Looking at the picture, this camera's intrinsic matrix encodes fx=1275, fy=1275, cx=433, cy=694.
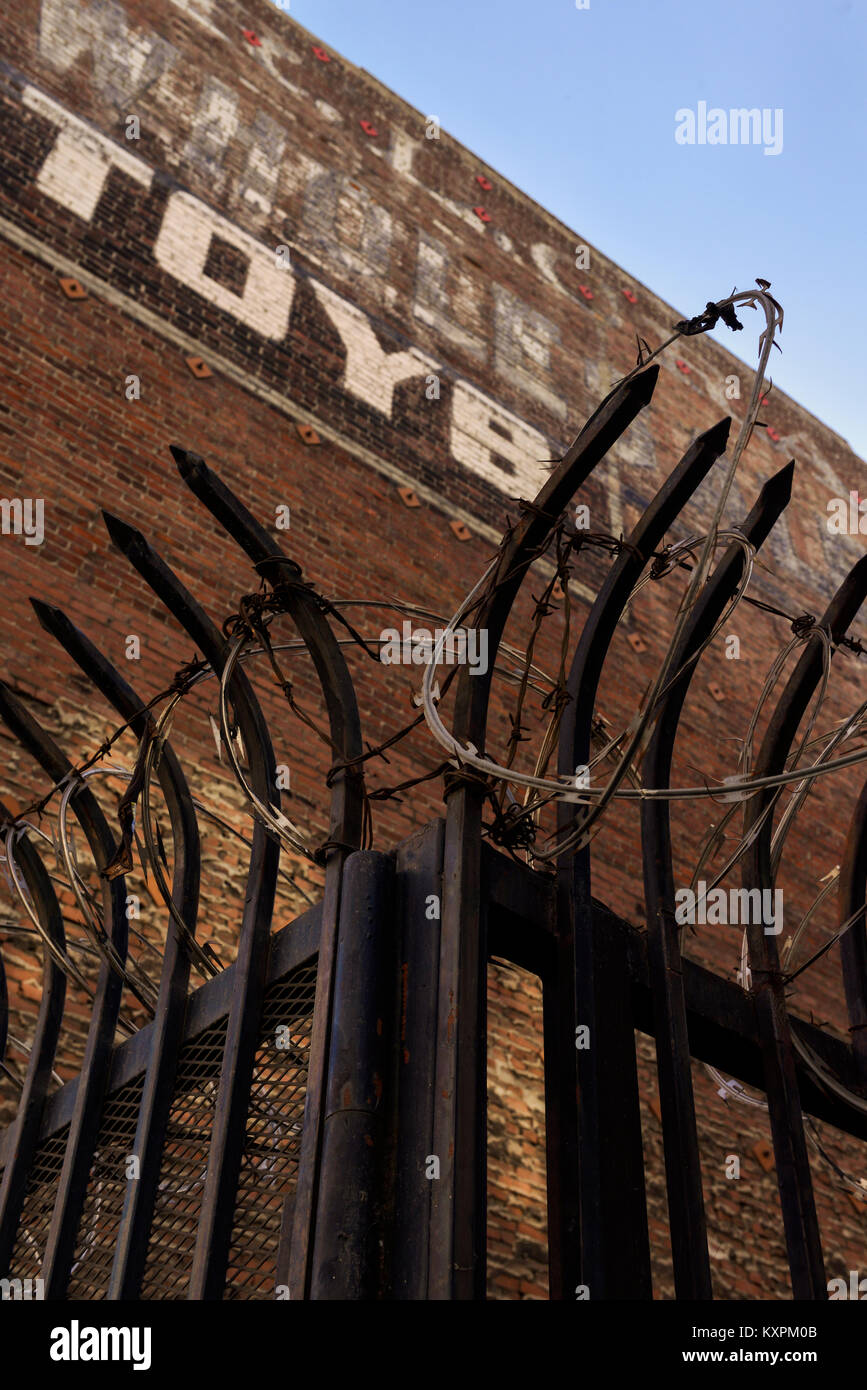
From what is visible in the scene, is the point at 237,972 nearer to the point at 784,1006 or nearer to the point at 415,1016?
the point at 415,1016

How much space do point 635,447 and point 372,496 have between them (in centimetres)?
416

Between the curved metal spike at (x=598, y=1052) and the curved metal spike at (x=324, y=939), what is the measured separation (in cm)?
45

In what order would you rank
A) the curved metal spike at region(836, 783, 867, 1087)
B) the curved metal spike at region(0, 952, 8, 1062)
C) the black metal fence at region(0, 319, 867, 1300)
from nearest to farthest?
the black metal fence at region(0, 319, 867, 1300)
the curved metal spike at region(836, 783, 867, 1087)
the curved metal spike at region(0, 952, 8, 1062)

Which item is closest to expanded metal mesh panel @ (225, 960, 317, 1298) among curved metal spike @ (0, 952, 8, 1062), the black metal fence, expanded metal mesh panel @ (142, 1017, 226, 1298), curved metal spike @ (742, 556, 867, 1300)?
the black metal fence

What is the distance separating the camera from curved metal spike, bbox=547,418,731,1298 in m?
2.49

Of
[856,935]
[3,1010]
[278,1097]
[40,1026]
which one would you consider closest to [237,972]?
[278,1097]

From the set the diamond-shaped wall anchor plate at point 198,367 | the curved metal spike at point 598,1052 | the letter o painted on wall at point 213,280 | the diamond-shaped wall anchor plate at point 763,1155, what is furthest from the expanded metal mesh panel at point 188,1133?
the letter o painted on wall at point 213,280

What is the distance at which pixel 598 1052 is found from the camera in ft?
8.93

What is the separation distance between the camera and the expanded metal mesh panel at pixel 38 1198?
11.5 feet

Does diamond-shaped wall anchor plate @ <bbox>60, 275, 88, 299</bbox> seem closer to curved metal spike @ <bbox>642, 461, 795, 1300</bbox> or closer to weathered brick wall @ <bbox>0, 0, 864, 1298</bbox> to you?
weathered brick wall @ <bbox>0, 0, 864, 1298</bbox>

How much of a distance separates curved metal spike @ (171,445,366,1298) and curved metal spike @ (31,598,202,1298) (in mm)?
488

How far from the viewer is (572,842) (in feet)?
9.32

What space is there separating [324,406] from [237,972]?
7.30 metres
